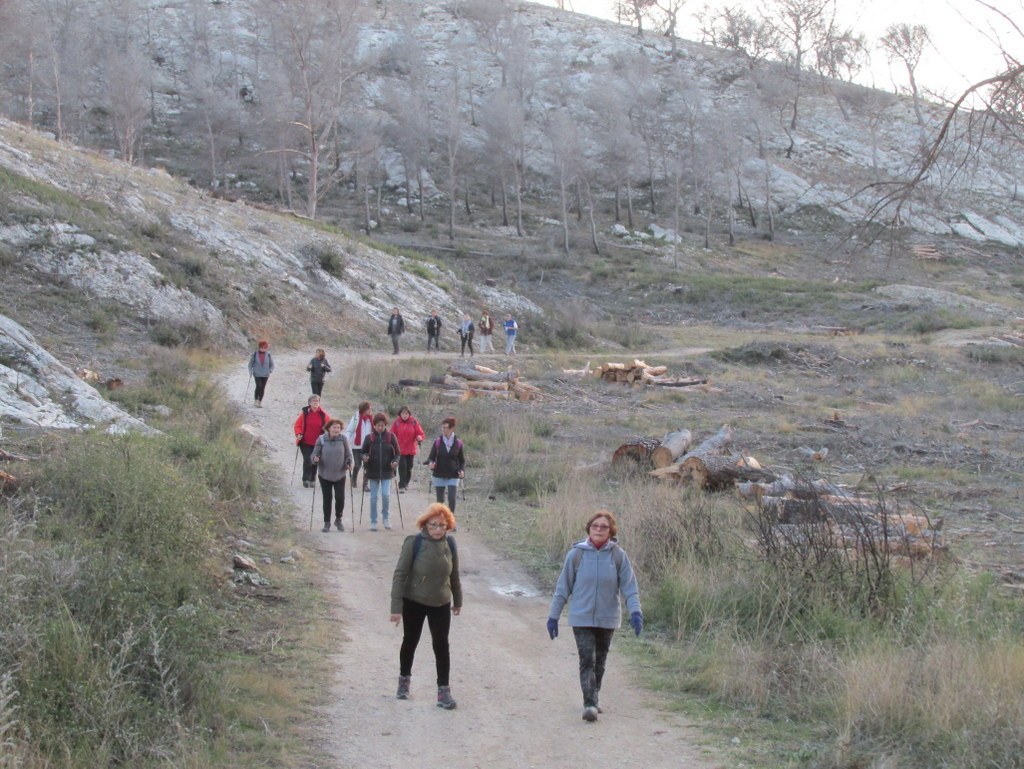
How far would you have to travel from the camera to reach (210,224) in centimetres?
3459

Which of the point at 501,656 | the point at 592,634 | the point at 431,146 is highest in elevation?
the point at 431,146

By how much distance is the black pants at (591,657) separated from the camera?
21.2ft

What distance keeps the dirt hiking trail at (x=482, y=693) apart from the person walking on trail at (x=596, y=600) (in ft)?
1.03

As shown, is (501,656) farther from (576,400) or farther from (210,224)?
(210,224)

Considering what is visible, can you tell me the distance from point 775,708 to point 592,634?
131 cm

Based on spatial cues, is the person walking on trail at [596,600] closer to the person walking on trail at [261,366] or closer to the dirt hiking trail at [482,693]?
the dirt hiking trail at [482,693]

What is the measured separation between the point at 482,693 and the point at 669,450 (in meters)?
8.49

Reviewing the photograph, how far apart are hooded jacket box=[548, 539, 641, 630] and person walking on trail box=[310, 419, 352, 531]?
5.62 m

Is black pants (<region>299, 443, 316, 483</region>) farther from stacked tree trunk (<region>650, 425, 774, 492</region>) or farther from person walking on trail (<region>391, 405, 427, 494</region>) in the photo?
stacked tree trunk (<region>650, 425, 774, 492</region>)

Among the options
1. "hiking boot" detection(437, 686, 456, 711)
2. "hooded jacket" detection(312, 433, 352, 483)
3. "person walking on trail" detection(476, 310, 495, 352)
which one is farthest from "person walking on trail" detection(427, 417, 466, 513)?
"person walking on trail" detection(476, 310, 495, 352)

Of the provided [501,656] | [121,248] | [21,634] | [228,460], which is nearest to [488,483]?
[228,460]

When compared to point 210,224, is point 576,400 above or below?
below

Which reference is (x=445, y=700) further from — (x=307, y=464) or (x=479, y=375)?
(x=479, y=375)

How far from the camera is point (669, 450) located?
14.9 metres
